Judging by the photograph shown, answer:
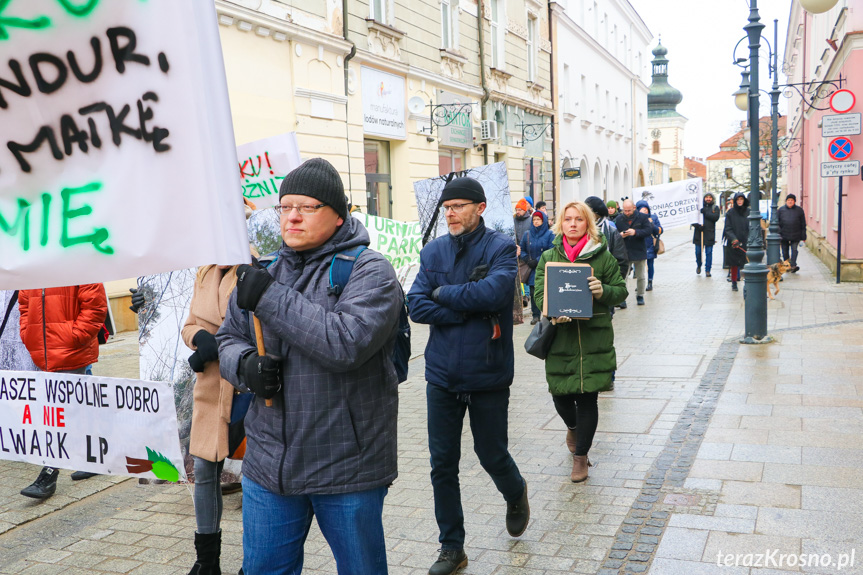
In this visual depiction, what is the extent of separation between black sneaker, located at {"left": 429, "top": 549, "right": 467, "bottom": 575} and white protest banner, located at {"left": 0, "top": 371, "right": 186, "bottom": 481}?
1.27 metres

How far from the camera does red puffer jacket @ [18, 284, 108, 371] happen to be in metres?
5.37

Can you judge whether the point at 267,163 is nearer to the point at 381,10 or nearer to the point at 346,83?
the point at 346,83

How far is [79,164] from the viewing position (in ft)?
7.77

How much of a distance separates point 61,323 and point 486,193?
5.17 m

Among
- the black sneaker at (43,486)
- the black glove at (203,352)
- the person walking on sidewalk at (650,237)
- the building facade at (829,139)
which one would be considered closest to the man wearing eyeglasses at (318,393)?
the black glove at (203,352)

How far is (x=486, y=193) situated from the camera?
9.37 metres

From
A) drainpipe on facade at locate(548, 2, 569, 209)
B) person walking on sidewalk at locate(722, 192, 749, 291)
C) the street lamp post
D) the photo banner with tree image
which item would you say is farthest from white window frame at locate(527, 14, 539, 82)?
the photo banner with tree image

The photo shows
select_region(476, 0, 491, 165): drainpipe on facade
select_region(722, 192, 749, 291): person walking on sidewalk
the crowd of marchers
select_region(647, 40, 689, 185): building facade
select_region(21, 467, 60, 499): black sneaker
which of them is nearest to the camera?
the crowd of marchers

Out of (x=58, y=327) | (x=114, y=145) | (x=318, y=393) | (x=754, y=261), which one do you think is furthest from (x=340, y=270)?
(x=754, y=261)

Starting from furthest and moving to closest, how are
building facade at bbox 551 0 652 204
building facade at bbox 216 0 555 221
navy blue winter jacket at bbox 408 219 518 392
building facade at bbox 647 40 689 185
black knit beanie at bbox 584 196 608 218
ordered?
building facade at bbox 647 40 689 185, building facade at bbox 551 0 652 204, building facade at bbox 216 0 555 221, black knit beanie at bbox 584 196 608 218, navy blue winter jacket at bbox 408 219 518 392

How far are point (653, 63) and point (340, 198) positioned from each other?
95461mm

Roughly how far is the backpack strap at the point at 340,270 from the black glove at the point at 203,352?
54.5 inches

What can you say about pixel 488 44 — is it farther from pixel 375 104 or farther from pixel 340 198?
pixel 340 198

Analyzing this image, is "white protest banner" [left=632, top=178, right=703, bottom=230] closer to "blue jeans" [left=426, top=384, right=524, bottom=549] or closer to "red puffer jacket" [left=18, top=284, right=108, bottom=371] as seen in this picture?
"red puffer jacket" [left=18, top=284, right=108, bottom=371]
